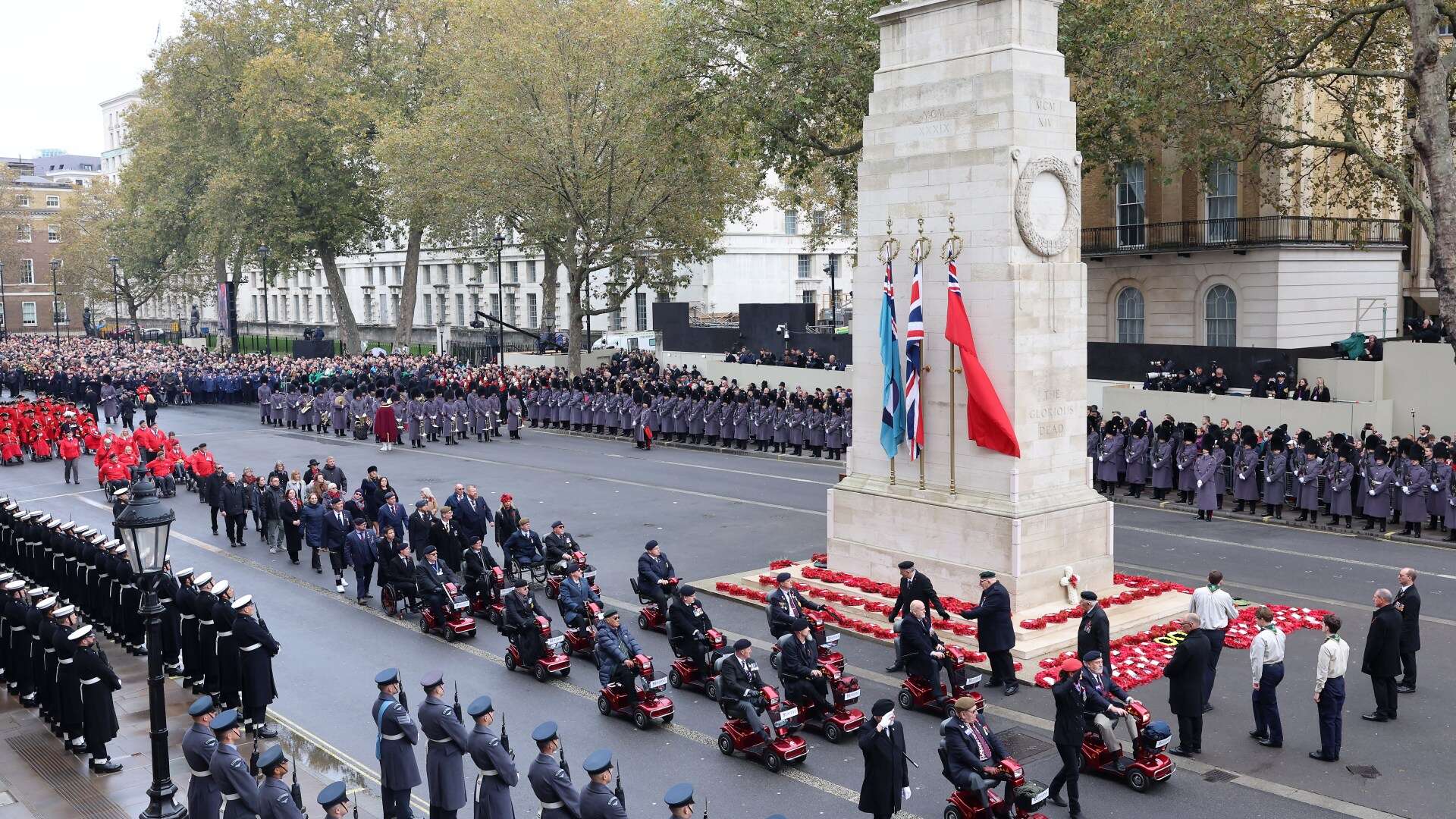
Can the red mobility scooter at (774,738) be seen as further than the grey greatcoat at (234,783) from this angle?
Yes

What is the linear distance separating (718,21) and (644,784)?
23.2m

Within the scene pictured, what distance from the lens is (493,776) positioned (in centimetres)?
984

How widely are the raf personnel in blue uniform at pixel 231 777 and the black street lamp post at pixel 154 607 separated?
60 centimetres

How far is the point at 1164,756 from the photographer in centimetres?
1117

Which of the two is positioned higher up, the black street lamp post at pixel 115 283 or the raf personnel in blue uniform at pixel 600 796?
the black street lamp post at pixel 115 283

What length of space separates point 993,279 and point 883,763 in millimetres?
8149

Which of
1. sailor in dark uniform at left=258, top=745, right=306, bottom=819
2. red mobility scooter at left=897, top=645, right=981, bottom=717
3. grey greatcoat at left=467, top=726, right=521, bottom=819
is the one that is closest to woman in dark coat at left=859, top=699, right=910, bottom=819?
grey greatcoat at left=467, top=726, right=521, bottom=819

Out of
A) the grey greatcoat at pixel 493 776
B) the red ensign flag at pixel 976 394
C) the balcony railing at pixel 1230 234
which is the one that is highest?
the balcony railing at pixel 1230 234

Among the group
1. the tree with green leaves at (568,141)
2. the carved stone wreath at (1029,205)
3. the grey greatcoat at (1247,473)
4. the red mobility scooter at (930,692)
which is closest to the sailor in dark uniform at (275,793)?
the red mobility scooter at (930,692)

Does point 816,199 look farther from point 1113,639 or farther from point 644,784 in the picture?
point 644,784

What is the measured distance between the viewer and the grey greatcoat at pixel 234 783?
957 centimetres

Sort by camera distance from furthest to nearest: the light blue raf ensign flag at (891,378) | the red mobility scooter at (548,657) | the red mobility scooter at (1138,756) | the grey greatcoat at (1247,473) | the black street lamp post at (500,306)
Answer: the black street lamp post at (500,306)
the grey greatcoat at (1247,473)
the light blue raf ensign flag at (891,378)
the red mobility scooter at (548,657)
the red mobility scooter at (1138,756)

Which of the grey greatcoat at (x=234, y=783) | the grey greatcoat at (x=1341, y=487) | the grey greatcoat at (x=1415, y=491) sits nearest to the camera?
the grey greatcoat at (x=234, y=783)

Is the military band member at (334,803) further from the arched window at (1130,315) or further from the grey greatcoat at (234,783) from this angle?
the arched window at (1130,315)
